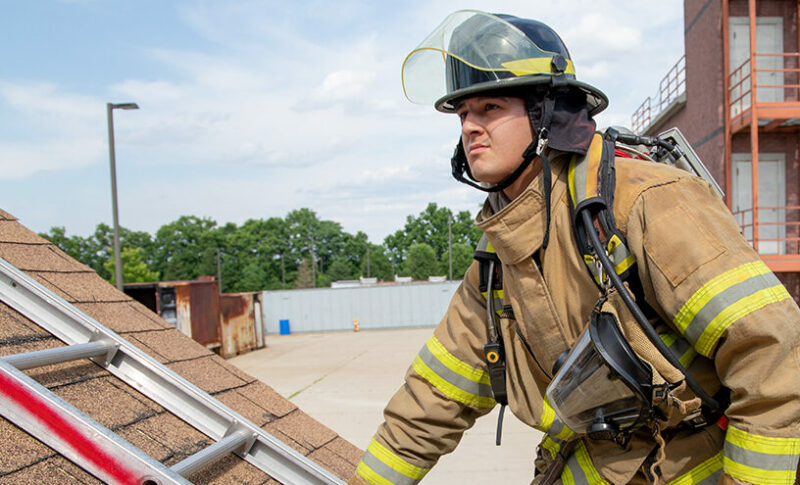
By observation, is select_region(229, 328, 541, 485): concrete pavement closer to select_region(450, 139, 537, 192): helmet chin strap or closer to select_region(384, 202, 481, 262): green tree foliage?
select_region(450, 139, 537, 192): helmet chin strap

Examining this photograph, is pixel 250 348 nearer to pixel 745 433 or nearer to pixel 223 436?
pixel 223 436

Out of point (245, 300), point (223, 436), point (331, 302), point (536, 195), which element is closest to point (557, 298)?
point (536, 195)

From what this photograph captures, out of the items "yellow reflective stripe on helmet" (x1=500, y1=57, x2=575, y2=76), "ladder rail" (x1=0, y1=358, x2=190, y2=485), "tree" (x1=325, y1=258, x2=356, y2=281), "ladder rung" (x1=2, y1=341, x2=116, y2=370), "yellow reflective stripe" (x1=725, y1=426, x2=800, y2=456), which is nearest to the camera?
"yellow reflective stripe" (x1=725, y1=426, x2=800, y2=456)

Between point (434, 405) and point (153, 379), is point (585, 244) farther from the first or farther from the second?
point (153, 379)

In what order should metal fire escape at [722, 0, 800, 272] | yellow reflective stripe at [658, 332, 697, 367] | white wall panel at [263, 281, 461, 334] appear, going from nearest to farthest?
yellow reflective stripe at [658, 332, 697, 367], metal fire escape at [722, 0, 800, 272], white wall panel at [263, 281, 461, 334]

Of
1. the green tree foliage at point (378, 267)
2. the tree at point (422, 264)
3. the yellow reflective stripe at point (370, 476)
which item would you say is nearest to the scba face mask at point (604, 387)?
the yellow reflective stripe at point (370, 476)

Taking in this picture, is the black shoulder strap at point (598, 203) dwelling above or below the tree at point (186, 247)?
above

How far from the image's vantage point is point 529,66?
5.50ft

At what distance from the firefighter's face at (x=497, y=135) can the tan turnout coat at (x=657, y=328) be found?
121 millimetres

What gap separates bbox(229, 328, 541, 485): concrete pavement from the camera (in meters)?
5.89

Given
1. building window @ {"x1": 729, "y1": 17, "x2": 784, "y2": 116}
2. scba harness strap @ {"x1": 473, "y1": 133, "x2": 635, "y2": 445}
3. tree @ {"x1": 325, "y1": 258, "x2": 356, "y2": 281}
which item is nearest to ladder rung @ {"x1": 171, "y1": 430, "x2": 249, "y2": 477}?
scba harness strap @ {"x1": 473, "y1": 133, "x2": 635, "y2": 445}

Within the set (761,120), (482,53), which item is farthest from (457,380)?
(761,120)

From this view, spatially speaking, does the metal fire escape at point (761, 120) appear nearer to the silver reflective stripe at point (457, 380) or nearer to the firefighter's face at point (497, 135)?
the silver reflective stripe at point (457, 380)

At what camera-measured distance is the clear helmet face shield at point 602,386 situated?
1.39 m
